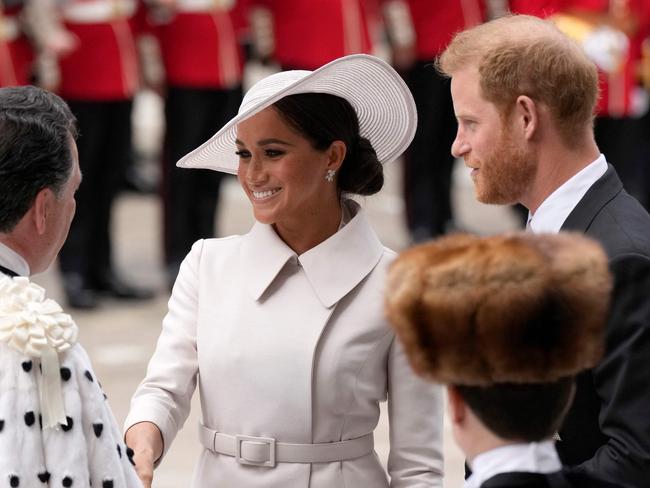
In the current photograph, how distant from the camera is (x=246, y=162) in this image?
2812 mm

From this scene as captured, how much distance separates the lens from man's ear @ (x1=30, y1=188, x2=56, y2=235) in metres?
2.38

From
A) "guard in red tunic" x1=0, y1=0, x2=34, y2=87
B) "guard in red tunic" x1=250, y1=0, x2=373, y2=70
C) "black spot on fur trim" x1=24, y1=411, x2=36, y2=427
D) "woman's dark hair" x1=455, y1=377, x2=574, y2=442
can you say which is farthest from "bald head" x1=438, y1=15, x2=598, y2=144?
"guard in red tunic" x1=250, y1=0, x2=373, y2=70

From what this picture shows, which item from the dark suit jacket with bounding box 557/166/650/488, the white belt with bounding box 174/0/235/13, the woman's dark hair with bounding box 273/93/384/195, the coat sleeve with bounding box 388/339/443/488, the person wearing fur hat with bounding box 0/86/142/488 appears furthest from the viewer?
the white belt with bounding box 174/0/235/13

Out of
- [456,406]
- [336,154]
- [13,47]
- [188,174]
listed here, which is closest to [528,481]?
[456,406]

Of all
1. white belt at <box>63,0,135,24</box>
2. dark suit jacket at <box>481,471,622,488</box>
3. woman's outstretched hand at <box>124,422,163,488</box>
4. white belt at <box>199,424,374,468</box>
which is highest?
dark suit jacket at <box>481,471,622,488</box>

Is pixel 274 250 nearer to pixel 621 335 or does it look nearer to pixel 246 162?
pixel 246 162

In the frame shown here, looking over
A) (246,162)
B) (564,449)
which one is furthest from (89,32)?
(564,449)

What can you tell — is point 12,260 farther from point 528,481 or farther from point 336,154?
point 528,481

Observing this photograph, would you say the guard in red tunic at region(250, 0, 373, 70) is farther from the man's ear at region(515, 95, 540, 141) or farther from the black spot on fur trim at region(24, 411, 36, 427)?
the black spot on fur trim at region(24, 411, 36, 427)

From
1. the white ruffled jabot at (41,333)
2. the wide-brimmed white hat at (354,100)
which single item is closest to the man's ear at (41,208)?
the white ruffled jabot at (41,333)

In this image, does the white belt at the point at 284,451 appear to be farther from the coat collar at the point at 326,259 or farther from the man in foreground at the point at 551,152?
the man in foreground at the point at 551,152

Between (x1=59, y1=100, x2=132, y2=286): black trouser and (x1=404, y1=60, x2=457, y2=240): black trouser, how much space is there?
1.53 metres

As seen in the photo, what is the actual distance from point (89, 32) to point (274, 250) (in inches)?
159

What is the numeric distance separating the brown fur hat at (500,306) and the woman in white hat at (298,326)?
25.4 inches
